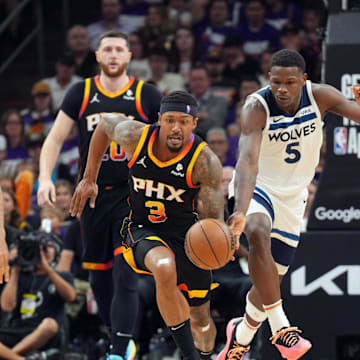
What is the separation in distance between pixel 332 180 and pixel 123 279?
2.09 m

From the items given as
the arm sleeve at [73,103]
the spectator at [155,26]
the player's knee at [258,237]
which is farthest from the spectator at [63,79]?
the player's knee at [258,237]

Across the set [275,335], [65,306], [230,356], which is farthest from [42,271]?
[275,335]

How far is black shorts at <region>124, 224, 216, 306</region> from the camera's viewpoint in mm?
5988

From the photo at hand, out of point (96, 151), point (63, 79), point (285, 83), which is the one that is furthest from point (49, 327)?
point (63, 79)

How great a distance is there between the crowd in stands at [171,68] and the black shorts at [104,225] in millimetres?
1959

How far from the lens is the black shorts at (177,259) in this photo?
5.99 metres

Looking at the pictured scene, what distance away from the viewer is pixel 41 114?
11.6 meters

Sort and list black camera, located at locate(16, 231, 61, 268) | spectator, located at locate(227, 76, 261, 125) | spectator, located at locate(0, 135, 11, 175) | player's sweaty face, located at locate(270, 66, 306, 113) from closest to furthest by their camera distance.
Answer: player's sweaty face, located at locate(270, 66, 306, 113) < black camera, located at locate(16, 231, 61, 268) < spectator, located at locate(227, 76, 261, 125) < spectator, located at locate(0, 135, 11, 175)

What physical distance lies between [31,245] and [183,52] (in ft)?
15.3

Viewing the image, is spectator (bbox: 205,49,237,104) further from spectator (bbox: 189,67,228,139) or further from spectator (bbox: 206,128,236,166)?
spectator (bbox: 206,128,236,166)

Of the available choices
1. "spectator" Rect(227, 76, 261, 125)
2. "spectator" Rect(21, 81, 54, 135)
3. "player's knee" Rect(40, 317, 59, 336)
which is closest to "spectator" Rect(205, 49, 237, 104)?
"spectator" Rect(227, 76, 261, 125)

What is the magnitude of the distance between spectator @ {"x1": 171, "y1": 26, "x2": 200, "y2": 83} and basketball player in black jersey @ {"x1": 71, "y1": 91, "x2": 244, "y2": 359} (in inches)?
220

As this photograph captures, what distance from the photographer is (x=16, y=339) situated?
26.9ft

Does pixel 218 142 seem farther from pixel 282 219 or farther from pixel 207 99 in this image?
pixel 282 219
